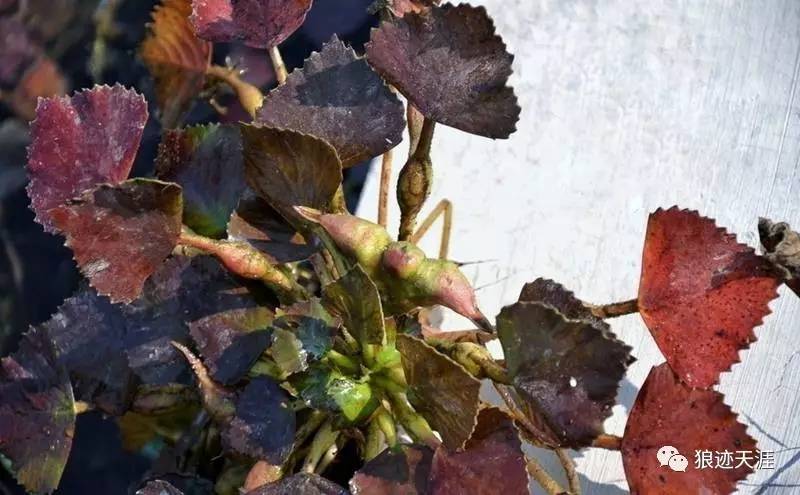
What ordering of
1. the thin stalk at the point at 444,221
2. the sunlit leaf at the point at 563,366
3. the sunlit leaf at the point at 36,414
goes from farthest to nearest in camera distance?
the thin stalk at the point at 444,221 → the sunlit leaf at the point at 36,414 → the sunlit leaf at the point at 563,366

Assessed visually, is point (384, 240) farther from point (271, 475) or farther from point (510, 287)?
point (510, 287)

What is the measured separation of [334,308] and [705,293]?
0.20 meters

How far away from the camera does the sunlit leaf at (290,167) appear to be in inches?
17.9

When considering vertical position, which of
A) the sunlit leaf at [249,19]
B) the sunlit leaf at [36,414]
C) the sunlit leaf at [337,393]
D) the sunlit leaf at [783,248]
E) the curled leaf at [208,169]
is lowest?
the sunlit leaf at [36,414]

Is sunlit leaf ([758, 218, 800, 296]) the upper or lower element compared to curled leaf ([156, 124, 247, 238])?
upper

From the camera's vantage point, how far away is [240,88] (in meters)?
0.70

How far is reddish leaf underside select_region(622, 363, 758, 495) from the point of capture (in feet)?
1.49

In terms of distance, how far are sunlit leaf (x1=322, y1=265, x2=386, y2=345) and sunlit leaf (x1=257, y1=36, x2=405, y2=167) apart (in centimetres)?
10

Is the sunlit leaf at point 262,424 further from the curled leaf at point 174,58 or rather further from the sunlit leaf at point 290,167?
the curled leaf at point 174,58

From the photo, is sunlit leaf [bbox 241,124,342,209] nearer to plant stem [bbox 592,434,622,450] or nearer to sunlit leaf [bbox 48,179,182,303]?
sunlit leaf [bbox 48,179,182,303]

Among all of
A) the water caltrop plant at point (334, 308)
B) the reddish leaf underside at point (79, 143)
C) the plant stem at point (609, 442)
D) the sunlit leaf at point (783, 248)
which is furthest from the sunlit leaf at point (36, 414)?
the sunlit leaf at point (783, 248)

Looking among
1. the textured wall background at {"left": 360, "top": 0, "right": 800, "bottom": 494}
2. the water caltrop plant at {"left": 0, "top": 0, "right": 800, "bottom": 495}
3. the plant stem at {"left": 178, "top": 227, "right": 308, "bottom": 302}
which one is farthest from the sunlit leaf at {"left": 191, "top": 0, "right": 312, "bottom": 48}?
the textured wall background at {"left": 360, "top": 0, "right": 800, "bottom": 494}

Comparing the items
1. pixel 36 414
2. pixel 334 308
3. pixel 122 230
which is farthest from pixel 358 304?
pixel 36 414

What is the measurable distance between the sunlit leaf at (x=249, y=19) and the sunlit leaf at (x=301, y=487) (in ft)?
0.86
